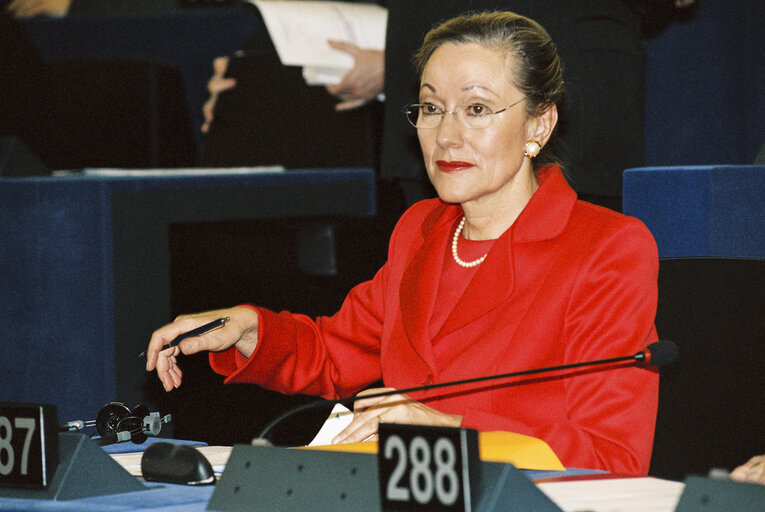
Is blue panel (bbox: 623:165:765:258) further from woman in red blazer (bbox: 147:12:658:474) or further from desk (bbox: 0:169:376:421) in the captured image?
desk (bbox: 0:169:376:421)

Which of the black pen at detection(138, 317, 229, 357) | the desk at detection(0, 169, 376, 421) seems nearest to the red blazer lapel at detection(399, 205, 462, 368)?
the black pen at detection(138, 317, 229, 357)

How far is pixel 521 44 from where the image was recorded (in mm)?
1678

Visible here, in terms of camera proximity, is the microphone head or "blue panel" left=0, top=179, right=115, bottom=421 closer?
the microphone head

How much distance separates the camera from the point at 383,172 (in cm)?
246

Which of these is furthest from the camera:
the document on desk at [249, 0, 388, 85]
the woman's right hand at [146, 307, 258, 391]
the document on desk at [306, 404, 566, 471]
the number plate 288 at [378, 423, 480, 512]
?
the document on desk at [249, 0, 388, 85]

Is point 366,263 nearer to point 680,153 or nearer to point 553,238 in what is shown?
point 680,153

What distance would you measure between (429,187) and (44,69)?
213 centimetres

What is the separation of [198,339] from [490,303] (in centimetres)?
45

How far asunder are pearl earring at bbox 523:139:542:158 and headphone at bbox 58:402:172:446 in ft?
2.35

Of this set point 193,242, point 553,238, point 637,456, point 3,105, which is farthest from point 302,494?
point 3,105

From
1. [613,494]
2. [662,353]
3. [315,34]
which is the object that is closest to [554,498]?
[613,494]

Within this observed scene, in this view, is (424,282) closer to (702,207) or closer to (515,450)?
(702,207)

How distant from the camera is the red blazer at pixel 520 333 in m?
1.41

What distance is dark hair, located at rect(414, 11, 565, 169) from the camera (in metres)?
1.67
